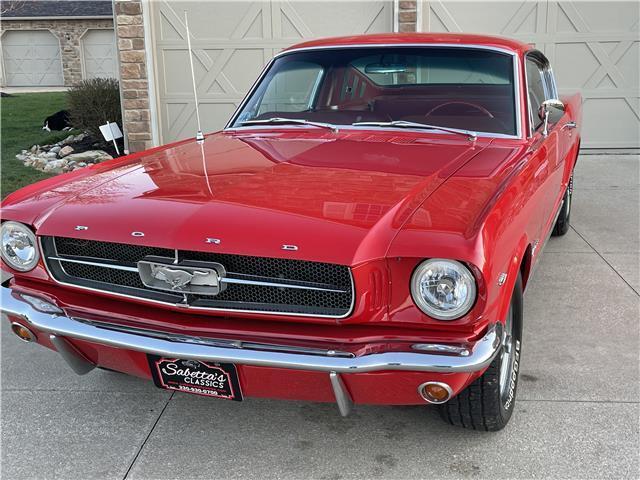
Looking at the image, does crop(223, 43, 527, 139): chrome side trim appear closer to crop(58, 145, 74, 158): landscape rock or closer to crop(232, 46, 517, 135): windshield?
crop(232, 46, 517, 135): windshield

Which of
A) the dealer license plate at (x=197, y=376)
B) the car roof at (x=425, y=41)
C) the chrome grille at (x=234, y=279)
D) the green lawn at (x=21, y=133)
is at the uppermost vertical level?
the car roof at (x=425, y=41)

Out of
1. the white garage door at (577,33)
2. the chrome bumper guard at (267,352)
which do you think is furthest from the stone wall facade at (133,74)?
the chrome bumper guard at (267,352)

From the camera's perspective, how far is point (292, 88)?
391cm

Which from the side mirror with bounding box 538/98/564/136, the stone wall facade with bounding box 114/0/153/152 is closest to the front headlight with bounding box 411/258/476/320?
the side mirror with bounding box 538/98/564/136

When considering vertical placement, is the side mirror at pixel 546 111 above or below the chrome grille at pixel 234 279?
above

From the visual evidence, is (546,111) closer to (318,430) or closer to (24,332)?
(318,430)

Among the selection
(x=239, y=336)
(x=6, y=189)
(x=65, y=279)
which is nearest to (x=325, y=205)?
(x=239, y=336)

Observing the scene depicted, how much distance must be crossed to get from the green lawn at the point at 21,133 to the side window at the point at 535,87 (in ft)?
19.5

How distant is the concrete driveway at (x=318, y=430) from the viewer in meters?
2.53

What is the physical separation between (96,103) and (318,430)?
8.63m

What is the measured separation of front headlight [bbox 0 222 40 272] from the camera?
262 cm

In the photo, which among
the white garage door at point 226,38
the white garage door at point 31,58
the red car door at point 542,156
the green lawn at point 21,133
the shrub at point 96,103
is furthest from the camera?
the white garage door at point 31,58

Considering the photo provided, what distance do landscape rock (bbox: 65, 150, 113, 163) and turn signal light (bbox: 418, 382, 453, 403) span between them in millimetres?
8105

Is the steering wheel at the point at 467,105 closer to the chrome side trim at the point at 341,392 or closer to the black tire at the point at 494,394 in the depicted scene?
the black tire at the point at 494,394
